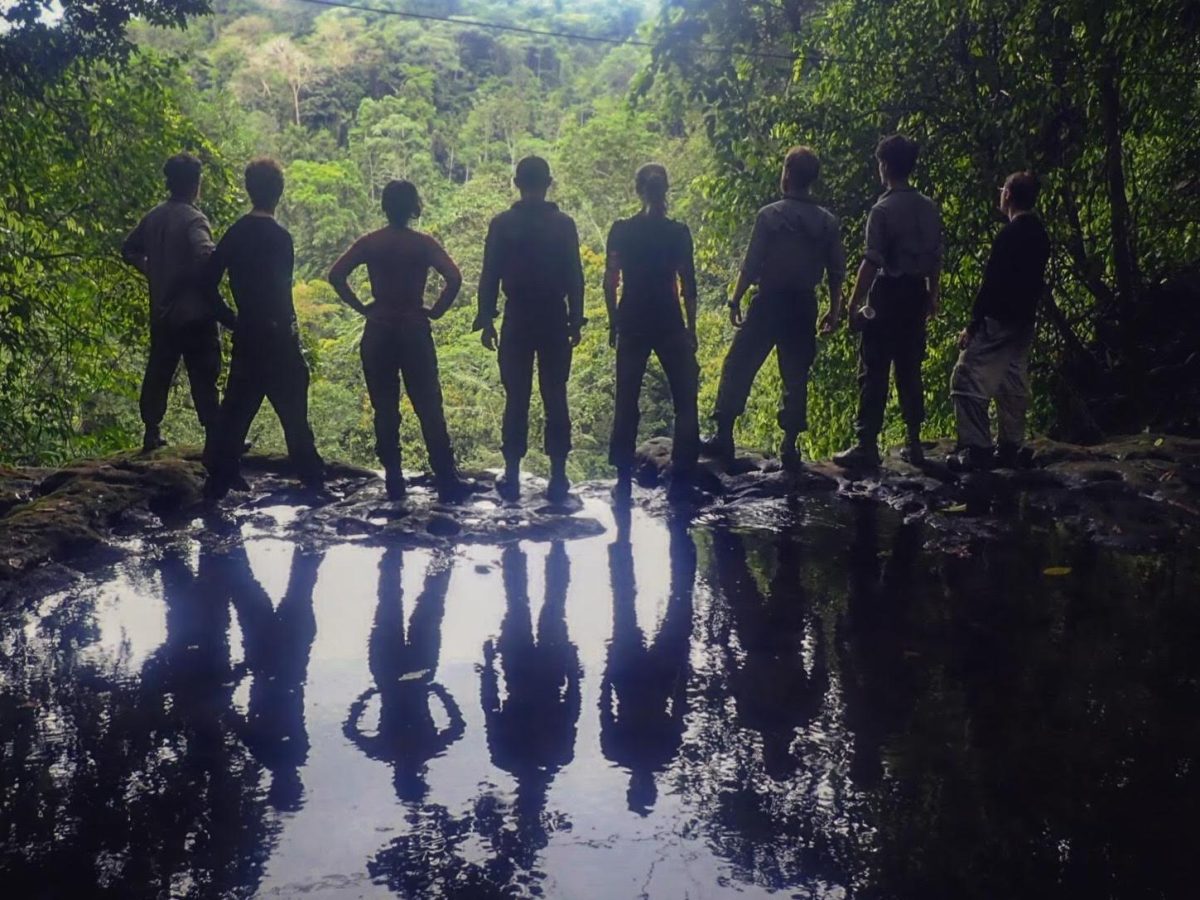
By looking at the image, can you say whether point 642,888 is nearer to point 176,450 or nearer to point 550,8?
point 176,450

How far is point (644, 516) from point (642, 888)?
462 cm

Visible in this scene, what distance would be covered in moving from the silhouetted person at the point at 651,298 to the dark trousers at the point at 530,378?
1.09 ft

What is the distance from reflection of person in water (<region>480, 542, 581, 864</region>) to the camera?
11.6 ft

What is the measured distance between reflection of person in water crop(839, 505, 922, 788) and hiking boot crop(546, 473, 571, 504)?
192 centimetres

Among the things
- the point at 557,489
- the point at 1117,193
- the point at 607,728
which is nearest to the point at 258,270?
the point at 557,489

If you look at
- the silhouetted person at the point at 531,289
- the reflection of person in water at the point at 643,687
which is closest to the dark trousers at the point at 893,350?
the silhouetted person at the point at 531,289

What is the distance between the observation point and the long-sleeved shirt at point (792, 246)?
795 cm

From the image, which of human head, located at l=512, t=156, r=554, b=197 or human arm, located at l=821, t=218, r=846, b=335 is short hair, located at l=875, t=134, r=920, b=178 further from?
human head, located at l=512, t=156, r=554, b=197

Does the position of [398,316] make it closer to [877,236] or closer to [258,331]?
[258,331]

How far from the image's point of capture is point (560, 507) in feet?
25.1

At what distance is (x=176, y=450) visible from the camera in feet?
27.5

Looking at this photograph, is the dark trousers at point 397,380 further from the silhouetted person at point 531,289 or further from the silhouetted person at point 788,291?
the silhouetted person at point 788,291

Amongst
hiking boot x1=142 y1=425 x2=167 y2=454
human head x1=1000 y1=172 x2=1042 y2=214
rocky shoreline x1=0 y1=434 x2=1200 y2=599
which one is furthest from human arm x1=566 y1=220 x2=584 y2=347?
hiking boot x1=142 y1=425 x2=167 y2=454

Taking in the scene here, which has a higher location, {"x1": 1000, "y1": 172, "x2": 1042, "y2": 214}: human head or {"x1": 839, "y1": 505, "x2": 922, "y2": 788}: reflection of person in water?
{"x1": 1000, "y1": 172, "x2": 1042, "y2": 214}: human head
